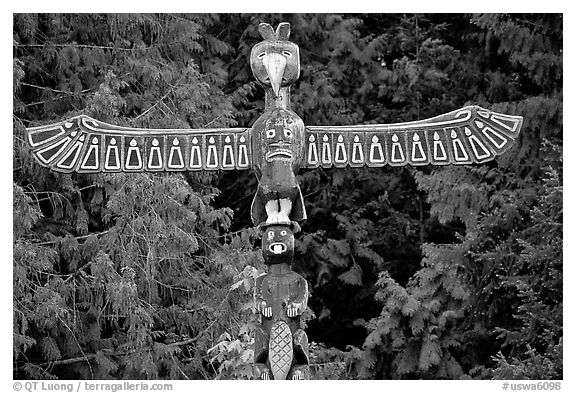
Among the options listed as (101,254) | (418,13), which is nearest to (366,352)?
(101,254)

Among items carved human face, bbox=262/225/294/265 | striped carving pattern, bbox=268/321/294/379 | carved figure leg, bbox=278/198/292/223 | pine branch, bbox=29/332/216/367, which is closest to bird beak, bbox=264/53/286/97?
carved figure leg, bbox=278/198/292/223

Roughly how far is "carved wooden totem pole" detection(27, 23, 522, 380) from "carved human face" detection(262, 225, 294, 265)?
0.20 ft

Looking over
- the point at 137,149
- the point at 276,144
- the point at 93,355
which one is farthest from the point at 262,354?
the point at 93,355

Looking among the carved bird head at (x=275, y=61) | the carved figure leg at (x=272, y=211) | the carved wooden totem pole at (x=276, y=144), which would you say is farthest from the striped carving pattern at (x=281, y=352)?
the carved bird head at (x=275, y=61)

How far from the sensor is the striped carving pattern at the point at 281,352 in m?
7.11

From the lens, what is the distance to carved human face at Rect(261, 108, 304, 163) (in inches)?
290

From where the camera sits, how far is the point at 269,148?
7395 mm

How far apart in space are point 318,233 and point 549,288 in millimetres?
4286

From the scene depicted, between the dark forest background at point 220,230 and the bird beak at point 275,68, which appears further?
the dark forest background at point 220,230

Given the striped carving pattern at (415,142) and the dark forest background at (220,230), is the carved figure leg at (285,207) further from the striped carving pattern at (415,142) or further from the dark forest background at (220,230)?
the dark forest background at (220,230)

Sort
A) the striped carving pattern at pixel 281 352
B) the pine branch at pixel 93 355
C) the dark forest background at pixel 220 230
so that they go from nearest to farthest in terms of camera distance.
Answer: the striped carving pattern at pixel 281 352, the dark forest background at pixel 220 230, the pine branch at pixel 93 355

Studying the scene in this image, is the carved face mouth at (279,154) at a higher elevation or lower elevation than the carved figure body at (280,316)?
higher

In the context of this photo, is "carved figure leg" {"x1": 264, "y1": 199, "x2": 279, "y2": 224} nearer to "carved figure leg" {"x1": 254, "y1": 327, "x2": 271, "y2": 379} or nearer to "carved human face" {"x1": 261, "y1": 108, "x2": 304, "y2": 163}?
"carved human face" {"x1": 261, "y1": 108, "x2": 304, "y2": 163}

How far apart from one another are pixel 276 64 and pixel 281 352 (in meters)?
1.90
